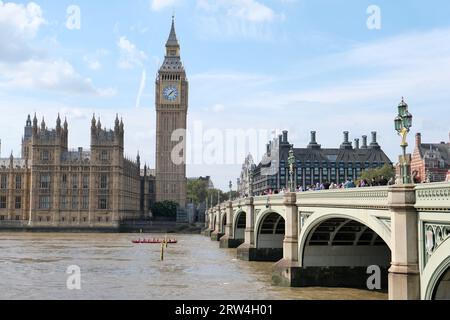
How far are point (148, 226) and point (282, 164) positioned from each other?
44.2 m

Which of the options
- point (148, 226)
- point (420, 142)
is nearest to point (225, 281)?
point (420, 142)

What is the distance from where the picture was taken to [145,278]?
40062 millimetres

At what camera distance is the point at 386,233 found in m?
21.5

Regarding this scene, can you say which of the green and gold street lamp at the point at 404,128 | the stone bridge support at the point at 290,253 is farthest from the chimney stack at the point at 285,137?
the green and gold street lamp at the point at 404,128

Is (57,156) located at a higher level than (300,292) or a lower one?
higher

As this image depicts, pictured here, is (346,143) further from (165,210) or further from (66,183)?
(66,183)

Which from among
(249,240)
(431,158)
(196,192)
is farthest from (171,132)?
(249,240)

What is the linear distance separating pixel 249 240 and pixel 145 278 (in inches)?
648

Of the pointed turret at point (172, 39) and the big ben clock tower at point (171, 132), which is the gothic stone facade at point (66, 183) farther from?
the pointed turret at point (172, 39)

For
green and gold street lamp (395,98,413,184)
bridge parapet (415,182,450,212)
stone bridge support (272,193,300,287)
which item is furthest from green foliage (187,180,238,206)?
bridge parapet (415,182,450,212)

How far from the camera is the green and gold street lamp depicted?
18.8 meters

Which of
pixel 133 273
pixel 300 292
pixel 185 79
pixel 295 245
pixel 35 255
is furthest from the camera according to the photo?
pixel 185 79
